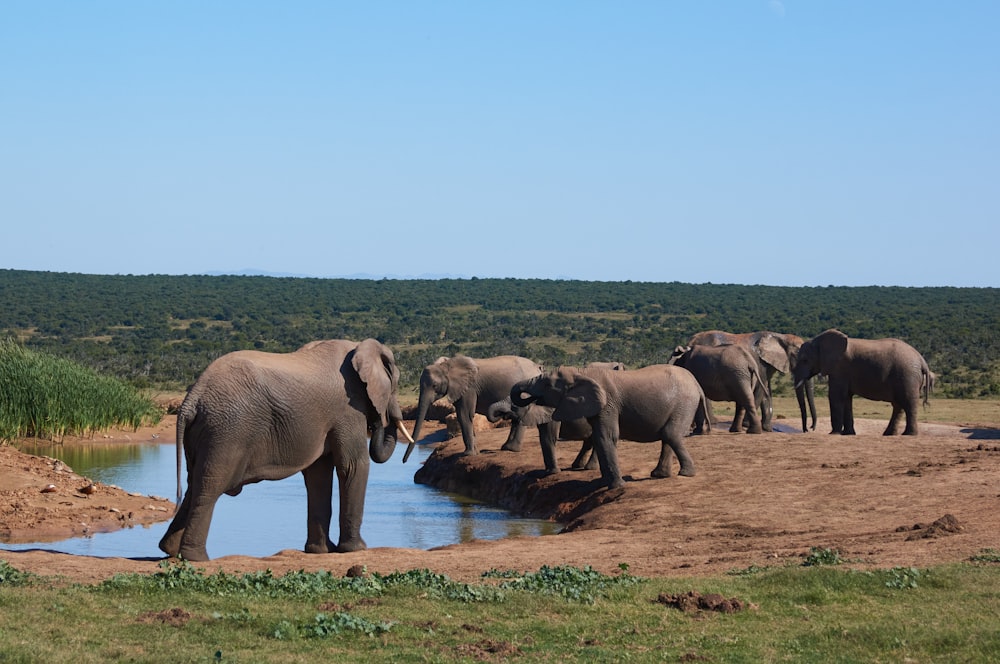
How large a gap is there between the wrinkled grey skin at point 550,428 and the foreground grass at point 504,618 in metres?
9.22

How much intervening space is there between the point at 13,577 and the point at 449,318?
87753 millimetres

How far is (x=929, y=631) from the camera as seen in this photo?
9836 mm

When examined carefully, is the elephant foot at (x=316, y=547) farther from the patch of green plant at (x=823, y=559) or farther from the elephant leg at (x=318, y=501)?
the patch of green plant at (x=823, y=559)

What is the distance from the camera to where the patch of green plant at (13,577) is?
11.2 metres

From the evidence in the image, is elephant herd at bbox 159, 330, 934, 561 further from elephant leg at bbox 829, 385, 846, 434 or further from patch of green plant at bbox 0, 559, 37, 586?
patch of green plant at bbox 0, 559, 37, 586

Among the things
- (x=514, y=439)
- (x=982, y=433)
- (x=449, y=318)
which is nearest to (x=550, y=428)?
(x=514, y=439)

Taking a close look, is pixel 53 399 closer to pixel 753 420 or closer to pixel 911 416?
pixel 753 420

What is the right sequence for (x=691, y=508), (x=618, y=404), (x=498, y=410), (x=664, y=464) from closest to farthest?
1. (x=691, y=508)
2. (x=618, y=404)
3. (x=664, y=464)
4. (x=498, y=410)

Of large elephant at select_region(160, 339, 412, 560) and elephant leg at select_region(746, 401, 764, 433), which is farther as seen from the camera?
elephant leg at select_region(746, 401, 764, 433)

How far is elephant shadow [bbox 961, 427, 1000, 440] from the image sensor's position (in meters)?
27.8

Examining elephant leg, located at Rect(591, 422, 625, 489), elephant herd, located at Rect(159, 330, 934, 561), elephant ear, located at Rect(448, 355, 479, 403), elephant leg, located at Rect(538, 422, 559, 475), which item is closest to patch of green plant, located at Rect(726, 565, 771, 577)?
elephant herd, located at Rect(159, 330, 934, 561)

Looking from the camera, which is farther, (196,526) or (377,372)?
(377,372)

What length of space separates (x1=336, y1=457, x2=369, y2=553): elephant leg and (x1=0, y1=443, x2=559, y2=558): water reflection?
2.40m

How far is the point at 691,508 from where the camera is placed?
18.1m
